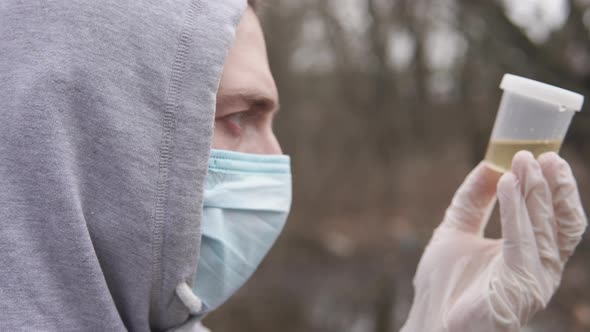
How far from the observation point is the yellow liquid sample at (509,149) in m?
1.40

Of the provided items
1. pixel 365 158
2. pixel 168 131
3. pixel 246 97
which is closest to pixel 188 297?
pixel 168 131

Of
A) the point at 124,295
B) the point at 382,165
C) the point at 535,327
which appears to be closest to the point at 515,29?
the point at 124,295

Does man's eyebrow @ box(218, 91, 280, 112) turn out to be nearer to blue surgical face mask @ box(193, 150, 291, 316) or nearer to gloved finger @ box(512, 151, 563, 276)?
blue surgical face mask @ box(193, 150, 291, 316)

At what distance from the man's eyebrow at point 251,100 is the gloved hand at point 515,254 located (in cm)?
65

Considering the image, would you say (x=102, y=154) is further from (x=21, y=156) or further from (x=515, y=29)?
(x=515, y=29)

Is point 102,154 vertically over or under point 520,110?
under

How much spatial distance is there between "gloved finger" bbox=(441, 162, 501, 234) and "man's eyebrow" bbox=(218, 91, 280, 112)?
65cm

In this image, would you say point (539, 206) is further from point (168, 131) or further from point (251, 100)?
point (168, 131)

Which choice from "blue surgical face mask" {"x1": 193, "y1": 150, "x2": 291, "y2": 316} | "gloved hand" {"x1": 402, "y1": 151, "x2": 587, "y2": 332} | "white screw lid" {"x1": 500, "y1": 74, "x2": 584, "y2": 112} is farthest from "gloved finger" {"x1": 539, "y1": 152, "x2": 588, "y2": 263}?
"blue surgical face mask" {"x1": 193, "y1": 150, "x2": 291, "y2": 316}

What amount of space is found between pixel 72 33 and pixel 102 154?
11.1 inches

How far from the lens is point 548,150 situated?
1.41 meters

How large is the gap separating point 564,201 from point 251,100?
0.92 m

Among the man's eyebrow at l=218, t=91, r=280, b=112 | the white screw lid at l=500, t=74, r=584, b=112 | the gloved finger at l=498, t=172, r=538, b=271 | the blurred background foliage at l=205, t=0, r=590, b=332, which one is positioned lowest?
the blurred background foliage at l=205, t=0, r=590, b=332

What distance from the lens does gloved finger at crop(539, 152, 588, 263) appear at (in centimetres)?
138
